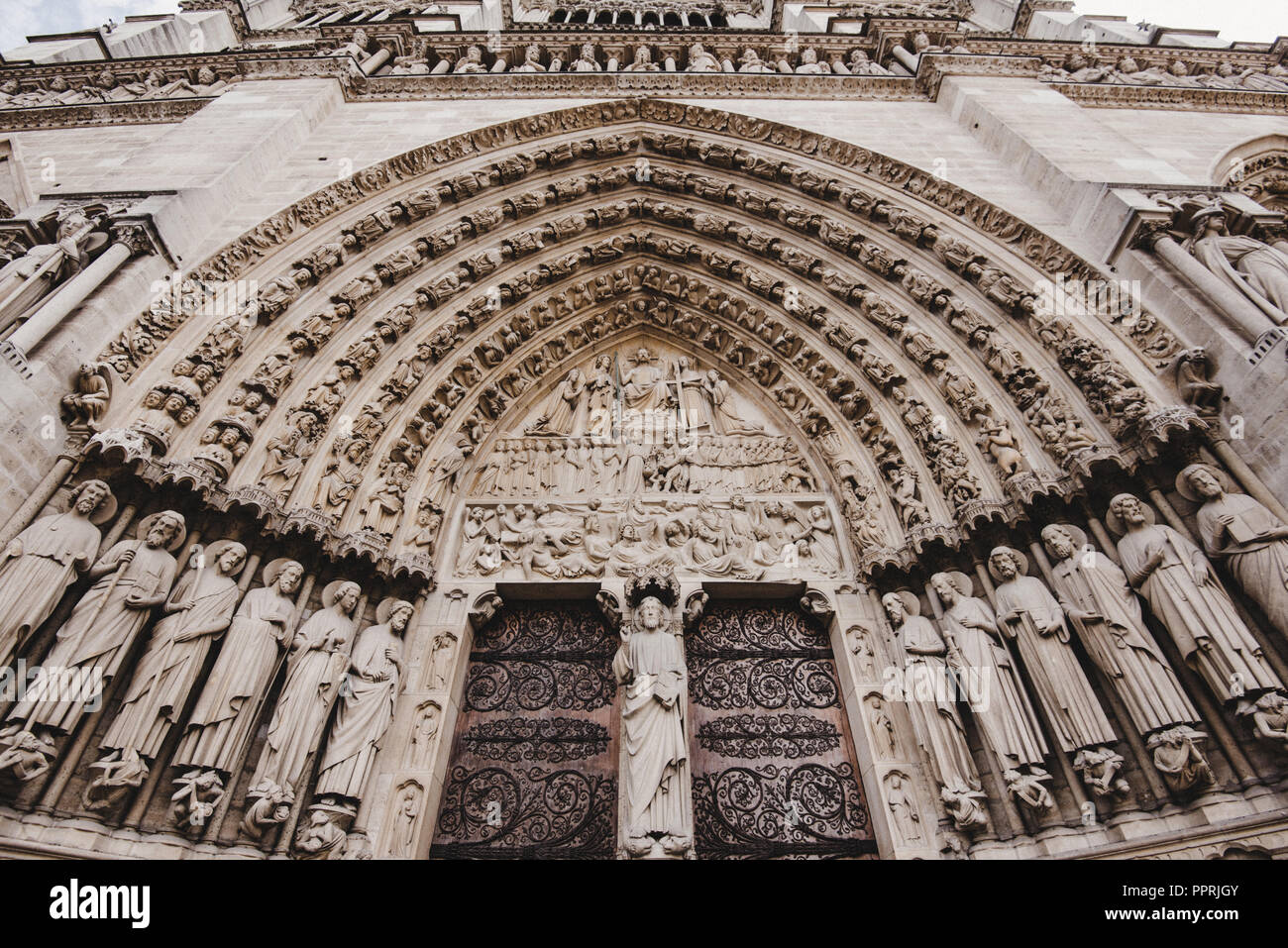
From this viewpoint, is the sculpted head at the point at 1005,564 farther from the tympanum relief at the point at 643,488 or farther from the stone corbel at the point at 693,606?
the stone corbel at the point at 693,606

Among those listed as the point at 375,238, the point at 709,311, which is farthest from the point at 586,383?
the point at 375,238

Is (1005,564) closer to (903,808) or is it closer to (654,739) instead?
(903,808)

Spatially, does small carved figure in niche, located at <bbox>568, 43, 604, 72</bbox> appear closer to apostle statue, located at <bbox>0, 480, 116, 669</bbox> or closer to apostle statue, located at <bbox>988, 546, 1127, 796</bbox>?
apostle statue, located at <bbox>0, 480, 116, 669</bbox>

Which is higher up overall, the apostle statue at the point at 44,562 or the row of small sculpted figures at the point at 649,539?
the row of small sculpted figures at the point at 649,539

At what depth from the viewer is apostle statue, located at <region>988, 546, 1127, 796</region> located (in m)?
3.73

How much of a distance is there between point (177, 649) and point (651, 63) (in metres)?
9.43

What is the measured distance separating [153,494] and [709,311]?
18.9 feet

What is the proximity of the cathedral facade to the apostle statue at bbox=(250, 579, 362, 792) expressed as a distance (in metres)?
0.03

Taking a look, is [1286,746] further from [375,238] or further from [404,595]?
[375,238]

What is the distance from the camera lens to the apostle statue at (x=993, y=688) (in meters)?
3.85

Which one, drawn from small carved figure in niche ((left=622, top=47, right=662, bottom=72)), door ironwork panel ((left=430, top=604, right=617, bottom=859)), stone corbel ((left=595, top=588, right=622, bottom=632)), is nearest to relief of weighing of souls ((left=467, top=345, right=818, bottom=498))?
stone corbel ((left=595, top=588, right=622, bottom=632))

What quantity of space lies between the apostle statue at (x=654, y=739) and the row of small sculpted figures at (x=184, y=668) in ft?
5.52

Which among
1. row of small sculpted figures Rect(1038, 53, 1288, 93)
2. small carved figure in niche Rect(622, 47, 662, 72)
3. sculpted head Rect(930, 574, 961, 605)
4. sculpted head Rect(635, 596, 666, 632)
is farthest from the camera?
small carved figure in niche Rect(622, 47, 662, 72)

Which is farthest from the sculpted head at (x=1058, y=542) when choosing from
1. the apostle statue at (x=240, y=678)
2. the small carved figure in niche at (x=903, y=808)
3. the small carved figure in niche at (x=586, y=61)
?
the small carved figure in niche at (x=586, y=61)
